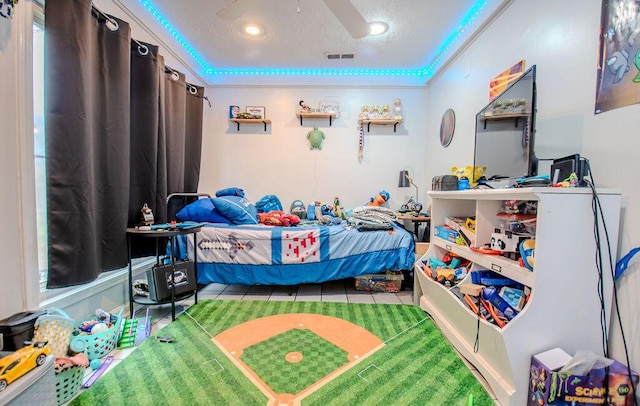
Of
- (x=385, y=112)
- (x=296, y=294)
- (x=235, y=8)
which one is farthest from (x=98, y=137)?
(x=385, y=112)

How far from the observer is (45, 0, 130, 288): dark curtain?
4.84 feet

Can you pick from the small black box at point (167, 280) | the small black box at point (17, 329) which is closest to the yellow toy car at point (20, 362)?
the small black box at point (17, 329)

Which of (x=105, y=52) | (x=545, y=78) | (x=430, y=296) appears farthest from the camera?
(x=430, y=296)

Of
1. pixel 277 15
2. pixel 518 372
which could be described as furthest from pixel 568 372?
pixel 277 15

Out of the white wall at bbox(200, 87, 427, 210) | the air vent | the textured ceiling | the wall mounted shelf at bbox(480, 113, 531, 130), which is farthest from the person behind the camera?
the white wall at bbox(200, 87, 427, 210)

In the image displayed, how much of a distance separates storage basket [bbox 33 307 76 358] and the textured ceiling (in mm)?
2163

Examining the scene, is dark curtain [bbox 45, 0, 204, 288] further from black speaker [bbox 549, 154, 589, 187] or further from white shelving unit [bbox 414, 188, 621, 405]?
black speaker [bbox 549, 154, 589, 187]

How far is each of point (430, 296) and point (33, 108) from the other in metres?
2.74

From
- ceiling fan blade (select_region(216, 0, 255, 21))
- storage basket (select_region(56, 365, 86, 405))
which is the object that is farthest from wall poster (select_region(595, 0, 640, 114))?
storage basket (select_region(56, 365, 86, 405))

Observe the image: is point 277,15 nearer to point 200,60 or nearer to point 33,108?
point 200,60

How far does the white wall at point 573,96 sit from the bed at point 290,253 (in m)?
1.31

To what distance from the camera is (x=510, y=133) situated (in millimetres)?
1485

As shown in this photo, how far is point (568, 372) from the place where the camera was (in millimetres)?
989

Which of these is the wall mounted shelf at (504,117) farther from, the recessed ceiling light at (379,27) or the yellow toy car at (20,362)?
the yellow toy car at (20,362)
